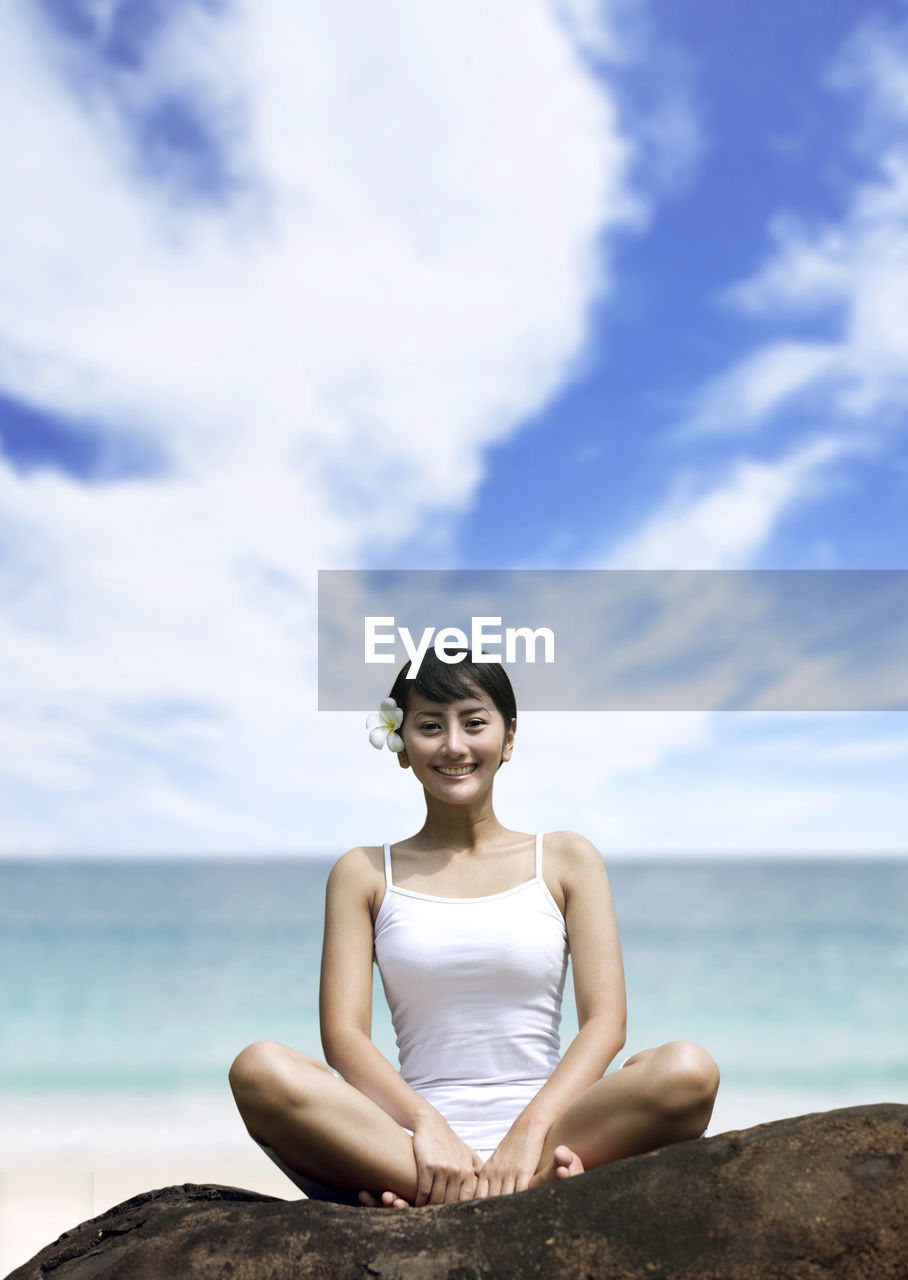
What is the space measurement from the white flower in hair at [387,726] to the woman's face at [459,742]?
0.25ft

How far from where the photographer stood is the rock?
5.41ft

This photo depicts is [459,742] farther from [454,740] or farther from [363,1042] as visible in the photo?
[363,1042]

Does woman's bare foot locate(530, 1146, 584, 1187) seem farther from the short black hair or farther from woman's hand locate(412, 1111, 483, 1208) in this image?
the short black hair

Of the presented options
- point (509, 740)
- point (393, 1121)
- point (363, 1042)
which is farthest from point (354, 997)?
point (509, 740)

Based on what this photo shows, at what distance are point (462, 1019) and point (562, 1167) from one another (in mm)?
454

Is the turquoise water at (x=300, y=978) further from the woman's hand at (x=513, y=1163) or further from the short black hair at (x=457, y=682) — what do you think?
the woman's hand at (x=513, y=1163)

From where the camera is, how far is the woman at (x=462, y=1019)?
1901mm

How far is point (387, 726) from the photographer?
2.61 meters

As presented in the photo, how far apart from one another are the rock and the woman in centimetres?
12

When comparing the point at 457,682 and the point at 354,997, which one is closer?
the point at 354,997

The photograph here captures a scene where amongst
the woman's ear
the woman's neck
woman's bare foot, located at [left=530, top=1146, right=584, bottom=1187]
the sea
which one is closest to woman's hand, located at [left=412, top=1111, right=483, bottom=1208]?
woman's bare foot, located at [left=530, top=1146, right=584, bottom=1187]

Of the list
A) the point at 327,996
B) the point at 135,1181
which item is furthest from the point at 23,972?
the point at 327,996

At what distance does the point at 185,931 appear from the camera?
15.9 m

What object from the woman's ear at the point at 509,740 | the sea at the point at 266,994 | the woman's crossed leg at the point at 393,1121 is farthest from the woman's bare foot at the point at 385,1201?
the sea at the point at 266,994
